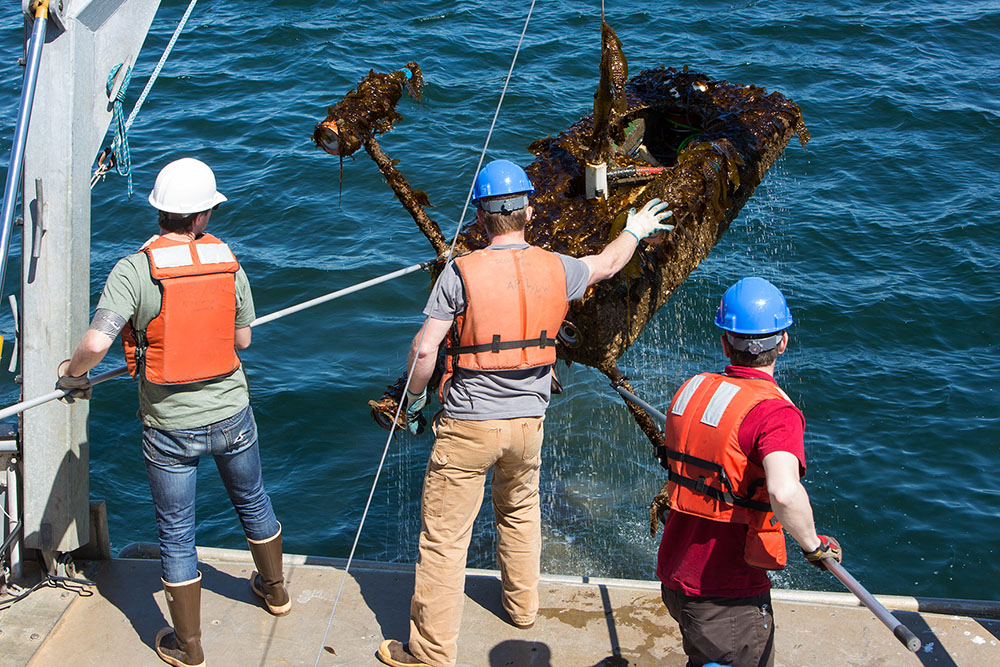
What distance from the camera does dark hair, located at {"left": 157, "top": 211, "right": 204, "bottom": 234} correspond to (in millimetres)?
3553

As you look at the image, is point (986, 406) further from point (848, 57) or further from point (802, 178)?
point (848, 57)

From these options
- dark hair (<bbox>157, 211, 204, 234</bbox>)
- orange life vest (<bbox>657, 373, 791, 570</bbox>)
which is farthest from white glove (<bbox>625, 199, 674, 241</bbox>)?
dark hair (<bbox>157, 211, 204, 234</bbox>)

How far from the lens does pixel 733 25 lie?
15.3 m

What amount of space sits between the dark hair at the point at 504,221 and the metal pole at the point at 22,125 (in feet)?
5.81

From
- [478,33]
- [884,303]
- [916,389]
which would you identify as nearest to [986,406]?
[916,389]

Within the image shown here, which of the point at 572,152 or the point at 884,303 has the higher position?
the point at 572,152

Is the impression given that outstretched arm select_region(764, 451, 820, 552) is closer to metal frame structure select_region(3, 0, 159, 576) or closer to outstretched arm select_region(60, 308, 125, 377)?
outstretched arm select_region(60, 308, 125, 377)

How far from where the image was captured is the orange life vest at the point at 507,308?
356 centimetres

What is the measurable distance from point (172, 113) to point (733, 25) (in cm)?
844

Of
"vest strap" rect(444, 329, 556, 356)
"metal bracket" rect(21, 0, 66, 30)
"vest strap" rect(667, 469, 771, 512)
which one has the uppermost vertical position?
"metal bracket" rect(21, 0, 66, 30)

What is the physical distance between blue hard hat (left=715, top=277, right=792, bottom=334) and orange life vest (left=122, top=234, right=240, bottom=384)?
1.80 m

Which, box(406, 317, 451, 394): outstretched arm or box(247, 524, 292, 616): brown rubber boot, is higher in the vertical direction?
box(406, 317, 451, 394): outstretched arm

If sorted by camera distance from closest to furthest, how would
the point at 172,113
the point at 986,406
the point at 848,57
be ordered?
the point at 986,406, the point at 172,113, the point at 848,57

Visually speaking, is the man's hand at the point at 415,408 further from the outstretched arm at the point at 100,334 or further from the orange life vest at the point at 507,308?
the outstretched arm at the point at 100,334
